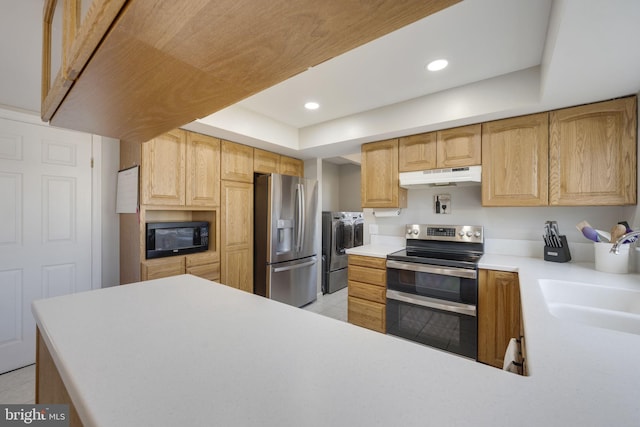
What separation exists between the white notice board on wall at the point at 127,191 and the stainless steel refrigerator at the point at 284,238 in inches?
47.4

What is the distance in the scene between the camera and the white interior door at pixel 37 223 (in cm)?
215

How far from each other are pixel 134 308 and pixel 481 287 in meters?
2.20

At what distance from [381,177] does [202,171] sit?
184 centimetres

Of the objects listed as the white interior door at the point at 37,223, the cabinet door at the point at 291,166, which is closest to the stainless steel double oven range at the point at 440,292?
the cabinet door at the point at 291,166

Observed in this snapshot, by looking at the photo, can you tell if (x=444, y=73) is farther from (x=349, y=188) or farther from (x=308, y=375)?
(x=349, y=188)

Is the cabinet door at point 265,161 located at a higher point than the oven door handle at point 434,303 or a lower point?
higher

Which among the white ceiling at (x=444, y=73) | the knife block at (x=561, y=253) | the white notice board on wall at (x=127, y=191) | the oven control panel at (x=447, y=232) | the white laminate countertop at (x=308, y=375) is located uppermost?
the white ceiling at (x=444, y=73)

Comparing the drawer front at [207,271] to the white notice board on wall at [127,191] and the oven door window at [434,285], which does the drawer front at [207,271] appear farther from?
the oven door window at [434,285]

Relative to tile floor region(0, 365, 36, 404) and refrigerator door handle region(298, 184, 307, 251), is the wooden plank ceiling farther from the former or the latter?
refrigerator door handle region(298, 184, 307, 251)

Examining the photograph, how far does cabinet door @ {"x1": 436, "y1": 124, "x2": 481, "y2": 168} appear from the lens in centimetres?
228

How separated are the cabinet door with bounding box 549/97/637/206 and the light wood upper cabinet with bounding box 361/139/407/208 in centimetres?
121

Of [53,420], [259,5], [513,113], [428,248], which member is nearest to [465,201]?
[428,248]

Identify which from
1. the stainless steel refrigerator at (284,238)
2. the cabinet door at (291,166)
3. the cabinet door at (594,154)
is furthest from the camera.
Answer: the cabinet door at (291,166)

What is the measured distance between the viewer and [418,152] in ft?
8.40
